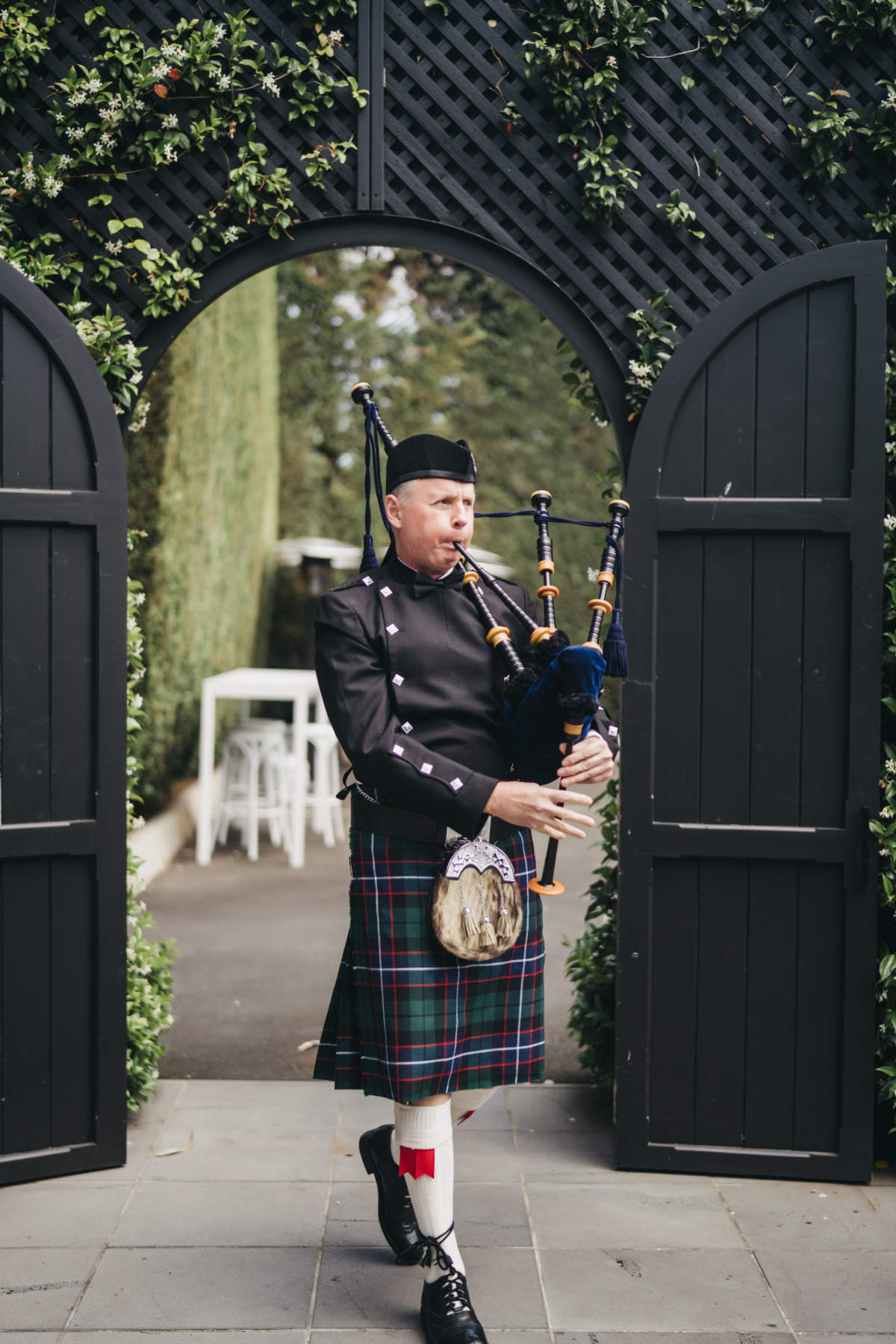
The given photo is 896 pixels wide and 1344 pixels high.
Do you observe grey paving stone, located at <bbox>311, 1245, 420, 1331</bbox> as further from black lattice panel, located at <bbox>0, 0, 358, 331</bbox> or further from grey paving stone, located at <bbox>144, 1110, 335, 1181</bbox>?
black lattice panel, located at <bbox>0, 0, 358, 331</bbox>

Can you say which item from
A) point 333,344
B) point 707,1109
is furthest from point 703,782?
point 333,344

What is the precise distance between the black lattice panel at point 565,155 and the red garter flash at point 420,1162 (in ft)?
A: 6.91

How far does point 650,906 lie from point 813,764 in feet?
1.86

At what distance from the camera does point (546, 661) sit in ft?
7.95

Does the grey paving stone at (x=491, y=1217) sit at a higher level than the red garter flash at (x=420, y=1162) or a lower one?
lower

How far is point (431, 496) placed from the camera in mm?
2533

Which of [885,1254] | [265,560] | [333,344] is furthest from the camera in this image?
[333,344]

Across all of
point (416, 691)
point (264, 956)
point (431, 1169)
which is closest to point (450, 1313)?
point (431, 1169)

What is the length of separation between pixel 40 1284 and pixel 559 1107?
5.48ft

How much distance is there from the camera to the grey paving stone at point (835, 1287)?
259 centimetres

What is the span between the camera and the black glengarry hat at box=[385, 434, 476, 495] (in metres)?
2.51

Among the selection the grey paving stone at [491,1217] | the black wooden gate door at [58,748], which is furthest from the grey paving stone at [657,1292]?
the black wooden gate door at [58,748]

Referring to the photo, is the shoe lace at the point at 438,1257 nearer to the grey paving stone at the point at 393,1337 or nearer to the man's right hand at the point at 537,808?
the grey paving stone at the point at 393,1337

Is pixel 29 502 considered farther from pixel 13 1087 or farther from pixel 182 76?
pixel 13 1087
